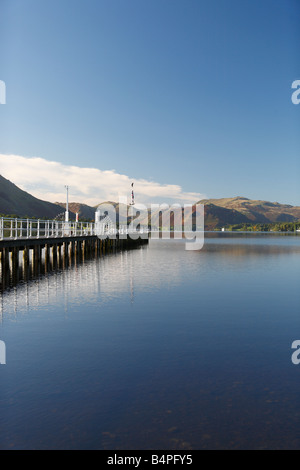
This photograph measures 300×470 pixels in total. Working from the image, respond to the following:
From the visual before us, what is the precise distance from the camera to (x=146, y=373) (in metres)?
9.70

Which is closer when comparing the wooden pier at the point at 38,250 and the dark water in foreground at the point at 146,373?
the dark water in foreground at the point at 146,373

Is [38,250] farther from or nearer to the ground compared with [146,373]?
farther from the ground

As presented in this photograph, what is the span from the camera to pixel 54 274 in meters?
28.0

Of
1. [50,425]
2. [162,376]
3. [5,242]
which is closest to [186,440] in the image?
[50,425]

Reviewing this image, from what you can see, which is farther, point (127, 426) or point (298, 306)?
point (298, 306)

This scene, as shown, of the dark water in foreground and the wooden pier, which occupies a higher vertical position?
the wooden pier

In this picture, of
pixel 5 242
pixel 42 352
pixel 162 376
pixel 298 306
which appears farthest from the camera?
pixel 5 242

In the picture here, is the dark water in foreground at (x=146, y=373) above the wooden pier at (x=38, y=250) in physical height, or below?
below

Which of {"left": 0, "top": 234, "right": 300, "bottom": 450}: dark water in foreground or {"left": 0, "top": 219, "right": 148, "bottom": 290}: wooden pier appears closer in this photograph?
{"left": 0, "top": 234, "right": 300, "bottom": 450}: dark water in foreground

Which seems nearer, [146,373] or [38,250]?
[146,373]

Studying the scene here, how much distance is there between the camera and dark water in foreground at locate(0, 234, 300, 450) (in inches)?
268

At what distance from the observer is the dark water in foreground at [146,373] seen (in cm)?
680

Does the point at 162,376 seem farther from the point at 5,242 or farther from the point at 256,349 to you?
the point at 5,242
